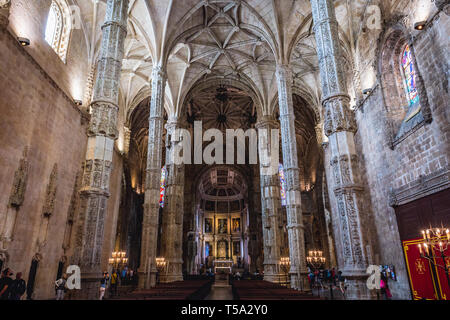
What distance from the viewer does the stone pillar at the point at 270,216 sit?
19.5m

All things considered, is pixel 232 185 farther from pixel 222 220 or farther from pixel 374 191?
pixel 374 191

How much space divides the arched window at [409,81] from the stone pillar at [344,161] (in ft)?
20.5

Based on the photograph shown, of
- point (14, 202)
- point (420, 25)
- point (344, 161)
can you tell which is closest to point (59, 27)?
point (14, 202)

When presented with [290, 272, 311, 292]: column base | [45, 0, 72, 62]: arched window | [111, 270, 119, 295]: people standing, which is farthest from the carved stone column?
[290, 272, 311, 292]: column base

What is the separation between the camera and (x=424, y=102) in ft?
36.0

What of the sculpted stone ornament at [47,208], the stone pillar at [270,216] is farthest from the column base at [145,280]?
the stone pillar at [270,216]

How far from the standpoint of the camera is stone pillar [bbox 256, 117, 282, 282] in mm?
19516

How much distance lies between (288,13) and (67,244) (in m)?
18.1

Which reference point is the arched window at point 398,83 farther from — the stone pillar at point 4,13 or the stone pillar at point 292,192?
the stone pillar at point 4,13

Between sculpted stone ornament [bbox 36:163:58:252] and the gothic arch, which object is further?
the gothic arch

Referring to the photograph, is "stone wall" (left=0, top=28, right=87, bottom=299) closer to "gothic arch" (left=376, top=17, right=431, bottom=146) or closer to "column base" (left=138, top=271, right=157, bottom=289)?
"column base" (left=138, top=271, right=157, bottom=289)

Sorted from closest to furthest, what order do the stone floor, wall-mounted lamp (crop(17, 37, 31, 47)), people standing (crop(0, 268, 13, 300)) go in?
people standing (crop(0, 268, 13, 300)) → wall-mounted lamp (crop(17, 37, 31, 47)) → the stone floor

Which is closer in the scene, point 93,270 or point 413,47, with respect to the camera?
point 93,270
